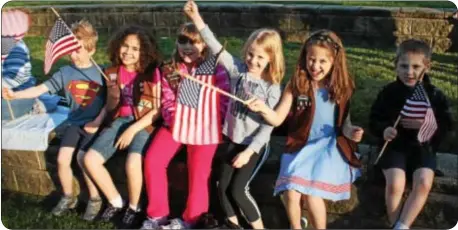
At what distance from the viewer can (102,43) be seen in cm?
830

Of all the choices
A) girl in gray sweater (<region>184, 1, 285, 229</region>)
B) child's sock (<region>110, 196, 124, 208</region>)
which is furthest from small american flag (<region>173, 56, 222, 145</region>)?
child's sock (<region>110, 196, 124, 208</region>)

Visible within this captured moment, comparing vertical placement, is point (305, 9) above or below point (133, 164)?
above

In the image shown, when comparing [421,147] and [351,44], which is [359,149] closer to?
[421,147]

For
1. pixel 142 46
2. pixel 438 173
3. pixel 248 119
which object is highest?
pixel 142 46

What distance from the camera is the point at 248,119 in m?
3.65

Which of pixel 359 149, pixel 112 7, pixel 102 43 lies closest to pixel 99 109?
pixel 359 149

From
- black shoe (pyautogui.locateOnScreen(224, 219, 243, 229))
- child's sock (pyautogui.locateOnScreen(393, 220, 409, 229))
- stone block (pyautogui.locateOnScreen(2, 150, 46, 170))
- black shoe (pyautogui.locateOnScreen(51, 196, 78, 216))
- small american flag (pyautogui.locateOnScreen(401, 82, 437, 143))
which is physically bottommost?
black shoe (pyautogui.locateOnScreen(51, 196, 78, 216))

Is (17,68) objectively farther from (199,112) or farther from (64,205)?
(199,112)

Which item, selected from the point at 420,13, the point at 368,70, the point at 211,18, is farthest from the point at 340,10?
the point at 368,70

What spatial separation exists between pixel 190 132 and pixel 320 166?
2.62ft

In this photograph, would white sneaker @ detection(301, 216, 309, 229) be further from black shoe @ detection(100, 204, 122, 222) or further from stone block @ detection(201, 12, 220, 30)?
stone block @ detection(201, 12, 220, 30)

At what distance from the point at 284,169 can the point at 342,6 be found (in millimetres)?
4997

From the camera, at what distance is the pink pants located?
12.3ft

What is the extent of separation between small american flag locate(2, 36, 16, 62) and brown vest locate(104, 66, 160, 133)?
111 centimetres
